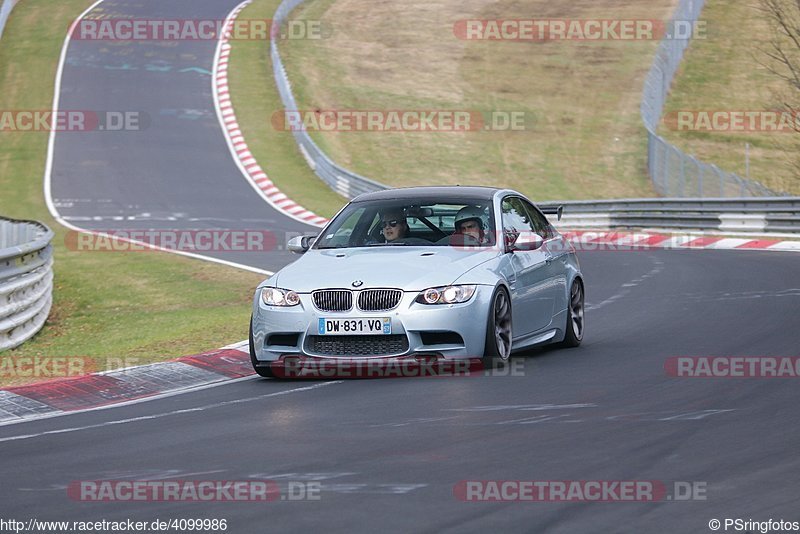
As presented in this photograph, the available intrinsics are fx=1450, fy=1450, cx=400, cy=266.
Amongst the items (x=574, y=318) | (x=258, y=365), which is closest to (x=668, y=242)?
(x=574, y=318)

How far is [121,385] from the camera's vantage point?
11.2m

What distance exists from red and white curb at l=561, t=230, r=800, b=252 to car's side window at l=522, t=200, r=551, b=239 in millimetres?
13820

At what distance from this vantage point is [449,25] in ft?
207

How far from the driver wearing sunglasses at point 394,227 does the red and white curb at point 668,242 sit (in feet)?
50.8

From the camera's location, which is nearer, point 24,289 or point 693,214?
point 24,289

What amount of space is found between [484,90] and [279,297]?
4272 cm

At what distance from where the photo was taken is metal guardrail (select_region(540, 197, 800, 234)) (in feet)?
93.8

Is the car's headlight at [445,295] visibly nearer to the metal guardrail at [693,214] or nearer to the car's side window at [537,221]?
the car's side window at [537,221]

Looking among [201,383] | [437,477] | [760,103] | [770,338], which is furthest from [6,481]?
[760,103]

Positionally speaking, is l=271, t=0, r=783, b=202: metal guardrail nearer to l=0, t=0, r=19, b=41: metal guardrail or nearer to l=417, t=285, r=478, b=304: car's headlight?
l=0, t=0, r=19, b=41: metal guardrail

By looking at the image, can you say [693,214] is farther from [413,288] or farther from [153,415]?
[153,415]

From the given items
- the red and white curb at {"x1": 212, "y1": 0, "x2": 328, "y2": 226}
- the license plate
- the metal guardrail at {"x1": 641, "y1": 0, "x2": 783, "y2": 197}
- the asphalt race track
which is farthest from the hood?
the metal guardrail at {"x1": 641, "y1": 0, "x2": 783, "y2": 197}

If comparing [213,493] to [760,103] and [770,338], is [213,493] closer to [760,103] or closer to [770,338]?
[770,338]

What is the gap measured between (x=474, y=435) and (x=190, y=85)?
1730 inches
